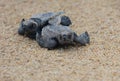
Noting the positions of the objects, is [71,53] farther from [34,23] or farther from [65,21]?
[65,21]

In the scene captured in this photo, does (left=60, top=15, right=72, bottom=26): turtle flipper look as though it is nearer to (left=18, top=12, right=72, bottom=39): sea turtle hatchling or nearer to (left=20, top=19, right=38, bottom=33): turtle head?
(left=18, top=12, right=72, bottom=39): sea turtle hatchling

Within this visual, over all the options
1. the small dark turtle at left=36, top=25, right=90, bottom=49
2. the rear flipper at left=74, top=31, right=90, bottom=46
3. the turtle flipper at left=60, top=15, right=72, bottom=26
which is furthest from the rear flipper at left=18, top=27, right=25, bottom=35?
the rear flipper at left=74, top=31, right=90, bottom=46

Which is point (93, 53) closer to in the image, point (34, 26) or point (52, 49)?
point (52, 49)

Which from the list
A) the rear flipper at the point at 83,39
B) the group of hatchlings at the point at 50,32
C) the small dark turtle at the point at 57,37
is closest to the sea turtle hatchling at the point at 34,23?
the group of hatchlings at the point at 50,32

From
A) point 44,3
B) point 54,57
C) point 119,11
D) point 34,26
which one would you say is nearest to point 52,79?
Result: point 54,57

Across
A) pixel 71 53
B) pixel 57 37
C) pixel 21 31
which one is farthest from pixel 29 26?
pixel 71 53

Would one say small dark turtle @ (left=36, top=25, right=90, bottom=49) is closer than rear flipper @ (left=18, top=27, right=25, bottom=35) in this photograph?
Yes

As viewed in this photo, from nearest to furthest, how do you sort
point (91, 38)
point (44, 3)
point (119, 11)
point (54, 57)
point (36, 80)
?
point (36, 80) < point (54, 57) < point (91, 38) < point (119, 11) < point (44, 3)

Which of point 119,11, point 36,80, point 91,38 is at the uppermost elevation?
point 119,11
